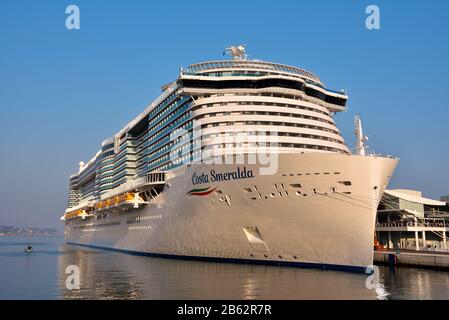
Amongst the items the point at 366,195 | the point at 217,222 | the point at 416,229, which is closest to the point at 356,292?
the point at 366,195

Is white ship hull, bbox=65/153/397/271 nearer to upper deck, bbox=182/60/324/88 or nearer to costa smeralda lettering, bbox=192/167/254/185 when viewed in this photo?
costa smeralda lettering, bbox=192/167/254/185

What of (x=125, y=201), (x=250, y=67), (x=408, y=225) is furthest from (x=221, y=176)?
(x=408, y=225)

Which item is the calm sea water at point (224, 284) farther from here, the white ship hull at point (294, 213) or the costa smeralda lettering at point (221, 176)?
the costa smeralda lettering at point (221, 176)

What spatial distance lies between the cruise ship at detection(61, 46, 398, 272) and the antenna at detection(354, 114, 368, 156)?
0.09 meters

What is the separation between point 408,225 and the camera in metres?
38.5

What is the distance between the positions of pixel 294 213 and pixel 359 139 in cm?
647

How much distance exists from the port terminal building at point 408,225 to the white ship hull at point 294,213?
17.0 metres

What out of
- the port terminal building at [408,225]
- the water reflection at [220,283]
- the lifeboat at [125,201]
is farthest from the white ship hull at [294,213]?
the port terminal building at [408,225]

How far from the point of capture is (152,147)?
124 ft

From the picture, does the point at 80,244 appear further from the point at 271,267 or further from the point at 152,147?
the point at 271,267

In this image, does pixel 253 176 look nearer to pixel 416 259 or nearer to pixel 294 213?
pixel 294 213

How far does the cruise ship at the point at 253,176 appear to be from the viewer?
870 inches

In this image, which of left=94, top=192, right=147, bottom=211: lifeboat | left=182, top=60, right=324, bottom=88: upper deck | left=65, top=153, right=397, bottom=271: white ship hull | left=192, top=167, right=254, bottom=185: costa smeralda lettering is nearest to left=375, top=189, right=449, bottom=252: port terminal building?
left=182, top=60, right=324, bottom=88: upper deck

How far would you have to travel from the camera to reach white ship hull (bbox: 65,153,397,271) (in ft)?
71.6
